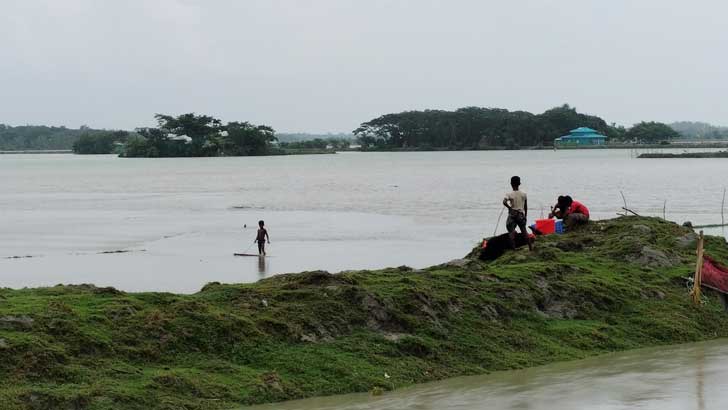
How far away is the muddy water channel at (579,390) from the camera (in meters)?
9.46

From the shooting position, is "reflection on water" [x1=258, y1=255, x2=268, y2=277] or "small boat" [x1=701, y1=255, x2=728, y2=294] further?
"reflection on water" [x1=258, y1=255, x2=268, y2=277]

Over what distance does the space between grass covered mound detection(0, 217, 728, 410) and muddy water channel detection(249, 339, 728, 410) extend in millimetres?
250

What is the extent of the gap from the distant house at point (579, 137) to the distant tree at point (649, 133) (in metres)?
10.2

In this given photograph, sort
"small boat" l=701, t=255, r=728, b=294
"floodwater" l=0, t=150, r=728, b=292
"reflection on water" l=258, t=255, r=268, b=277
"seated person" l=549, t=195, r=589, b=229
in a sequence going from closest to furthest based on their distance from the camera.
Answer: "small boat" l=701, t=255, r=728, b=294, "seated person" l=549, t=195, r=589, b=229, "reflection on water" l=258, t=255, r=268, b=277, "floodwater" l=0, t=150, r=728, b=292

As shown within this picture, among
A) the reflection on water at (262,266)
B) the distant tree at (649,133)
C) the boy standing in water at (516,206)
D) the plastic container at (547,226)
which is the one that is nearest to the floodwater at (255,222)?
the reflection on water at (262,266)

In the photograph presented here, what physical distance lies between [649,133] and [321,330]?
627 ft

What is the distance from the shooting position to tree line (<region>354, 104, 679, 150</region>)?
186 metres

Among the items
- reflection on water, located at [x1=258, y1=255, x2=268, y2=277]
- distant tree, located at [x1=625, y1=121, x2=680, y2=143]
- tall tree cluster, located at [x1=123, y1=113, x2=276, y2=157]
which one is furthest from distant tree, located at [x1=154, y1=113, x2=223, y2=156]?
reflection on water, located at [x1=258, y1=255, x2=268, y2=277]

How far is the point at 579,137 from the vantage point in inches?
7195

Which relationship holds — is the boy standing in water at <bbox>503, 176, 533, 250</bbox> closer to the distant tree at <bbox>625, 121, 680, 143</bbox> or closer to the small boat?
the small boat

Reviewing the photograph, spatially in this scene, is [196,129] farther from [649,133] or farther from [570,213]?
[570,213]

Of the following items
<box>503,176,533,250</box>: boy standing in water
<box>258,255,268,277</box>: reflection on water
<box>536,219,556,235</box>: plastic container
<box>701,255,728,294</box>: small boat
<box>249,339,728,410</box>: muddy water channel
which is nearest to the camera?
<box>249,339,728,410</box>: muddy water channel

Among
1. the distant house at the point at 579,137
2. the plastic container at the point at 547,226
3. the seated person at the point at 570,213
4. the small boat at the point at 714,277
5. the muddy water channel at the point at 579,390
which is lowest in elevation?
the distant house at the point at 579,137

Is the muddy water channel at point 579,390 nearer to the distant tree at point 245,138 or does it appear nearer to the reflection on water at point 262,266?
the reflection on water at point 262,266
